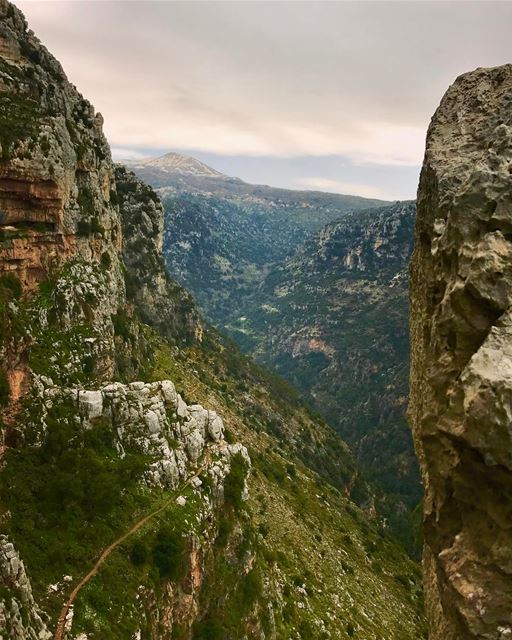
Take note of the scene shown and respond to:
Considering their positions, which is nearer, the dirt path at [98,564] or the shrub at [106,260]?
the dirt path at [98,564]

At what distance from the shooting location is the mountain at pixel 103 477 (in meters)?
34.0

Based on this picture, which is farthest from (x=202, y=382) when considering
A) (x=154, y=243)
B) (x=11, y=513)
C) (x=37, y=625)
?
(x=37, y=625)

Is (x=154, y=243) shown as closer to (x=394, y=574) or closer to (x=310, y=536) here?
(x=310, y=536)

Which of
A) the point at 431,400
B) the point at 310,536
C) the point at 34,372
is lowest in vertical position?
the point at 310,536

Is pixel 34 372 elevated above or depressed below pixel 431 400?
below

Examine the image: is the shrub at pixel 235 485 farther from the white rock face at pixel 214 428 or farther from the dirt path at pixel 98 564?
the dirt path at pixel 98 564

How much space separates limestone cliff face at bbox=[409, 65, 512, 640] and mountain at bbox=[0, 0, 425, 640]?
73.6ft

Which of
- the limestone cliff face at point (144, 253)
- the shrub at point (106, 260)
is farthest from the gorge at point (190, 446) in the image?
the limestone cliff face at point (144, 253)

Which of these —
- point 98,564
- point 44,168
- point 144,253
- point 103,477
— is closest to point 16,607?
point 98,564

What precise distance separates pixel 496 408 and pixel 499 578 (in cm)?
440

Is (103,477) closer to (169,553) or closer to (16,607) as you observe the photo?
(169,553)

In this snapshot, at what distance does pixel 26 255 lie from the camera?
52125 millimetres

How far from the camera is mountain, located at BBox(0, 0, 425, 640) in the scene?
34000 mm

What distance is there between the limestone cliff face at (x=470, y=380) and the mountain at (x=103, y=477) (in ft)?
73.6
